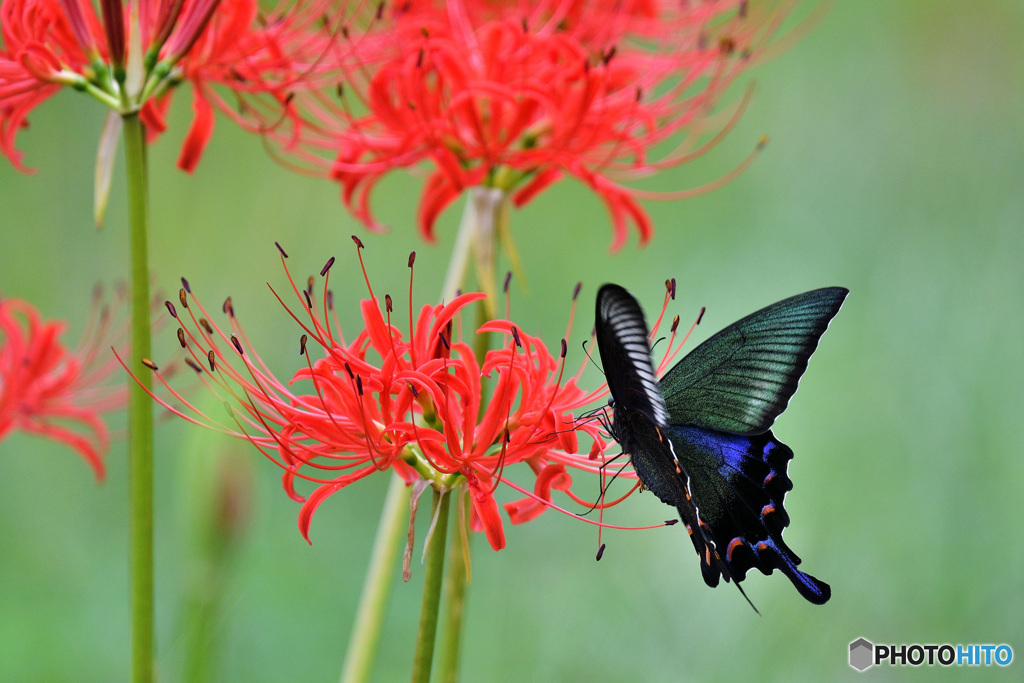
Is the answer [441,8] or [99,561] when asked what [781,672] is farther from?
[99,561]

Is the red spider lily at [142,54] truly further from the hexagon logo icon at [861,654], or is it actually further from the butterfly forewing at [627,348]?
the hexagon logo icon at [861,654]

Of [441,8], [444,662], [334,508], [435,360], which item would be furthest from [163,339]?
[435,360]

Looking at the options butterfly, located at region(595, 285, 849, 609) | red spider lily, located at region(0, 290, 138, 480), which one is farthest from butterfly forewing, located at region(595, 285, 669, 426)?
red spider lily, located at region(0, 290, 138, 480)

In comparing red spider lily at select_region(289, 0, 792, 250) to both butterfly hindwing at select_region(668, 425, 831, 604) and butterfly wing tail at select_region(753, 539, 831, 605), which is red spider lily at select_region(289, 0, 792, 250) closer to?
butterfly hindwing at select_region(668, 425, 831, 604)

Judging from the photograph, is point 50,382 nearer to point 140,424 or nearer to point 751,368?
point 140,424

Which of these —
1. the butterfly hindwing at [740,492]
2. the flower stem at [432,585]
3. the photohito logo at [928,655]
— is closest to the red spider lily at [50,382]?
the flower stem at [432,585]

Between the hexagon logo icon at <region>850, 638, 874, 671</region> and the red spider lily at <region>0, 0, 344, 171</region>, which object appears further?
the hexagon logo icon at <region>850, 638, 874, 671</region>
